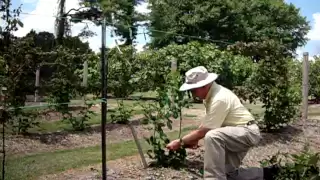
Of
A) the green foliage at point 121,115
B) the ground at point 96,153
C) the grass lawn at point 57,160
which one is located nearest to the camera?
the ground at point 96,153

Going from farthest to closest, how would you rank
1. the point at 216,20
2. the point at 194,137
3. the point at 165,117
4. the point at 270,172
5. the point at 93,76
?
the point at 216,20 < the point at 93,76 < the point at 165,117 < the point at 270,172 < the point at 194,137

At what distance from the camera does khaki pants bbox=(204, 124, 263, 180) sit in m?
4.77

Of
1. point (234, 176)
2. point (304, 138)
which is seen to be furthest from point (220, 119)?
point (304, 138)

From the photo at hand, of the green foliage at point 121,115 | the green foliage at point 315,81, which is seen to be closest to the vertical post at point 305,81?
the green foliage at point 121,115

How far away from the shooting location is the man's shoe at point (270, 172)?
5.54 meters

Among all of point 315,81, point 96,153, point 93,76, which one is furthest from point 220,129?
point 315,81

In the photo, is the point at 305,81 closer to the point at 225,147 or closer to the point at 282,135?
the point at 282,135

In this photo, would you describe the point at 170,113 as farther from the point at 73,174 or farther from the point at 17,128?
the point at 17,128

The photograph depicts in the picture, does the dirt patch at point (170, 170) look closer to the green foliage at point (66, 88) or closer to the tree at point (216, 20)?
the green foliage at point (66, 88)

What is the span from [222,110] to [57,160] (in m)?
3.21

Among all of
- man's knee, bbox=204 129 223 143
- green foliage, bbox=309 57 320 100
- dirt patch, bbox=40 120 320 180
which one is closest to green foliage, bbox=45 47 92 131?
dirt patch, bbox=40 120 320 180

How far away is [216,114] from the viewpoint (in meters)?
4.82

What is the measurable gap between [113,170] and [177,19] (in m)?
33.3

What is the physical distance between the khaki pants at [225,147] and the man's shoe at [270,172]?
2.16 feet
